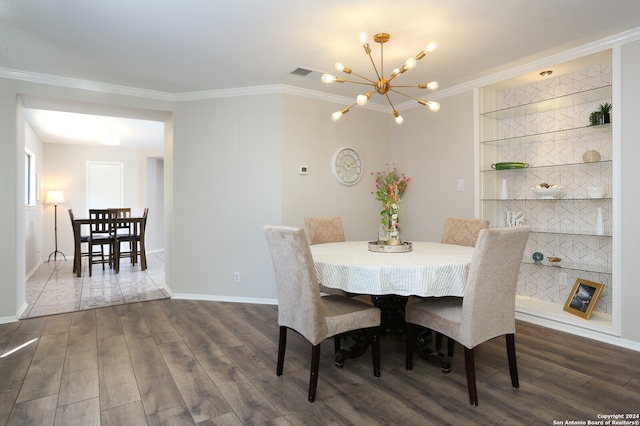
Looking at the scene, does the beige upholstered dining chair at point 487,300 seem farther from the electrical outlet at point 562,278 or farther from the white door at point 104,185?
the white door at point 104,185

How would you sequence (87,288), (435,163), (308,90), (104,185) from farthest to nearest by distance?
1. (104,185)
2. (87,288)
3. (435,163)
4. (308,90)

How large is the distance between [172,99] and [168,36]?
153cm

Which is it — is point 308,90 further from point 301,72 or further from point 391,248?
point 391,248

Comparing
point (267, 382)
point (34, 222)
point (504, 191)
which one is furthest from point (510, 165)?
point (34, 222)

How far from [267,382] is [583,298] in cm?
274

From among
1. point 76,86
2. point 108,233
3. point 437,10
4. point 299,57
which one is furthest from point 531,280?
point 108,233

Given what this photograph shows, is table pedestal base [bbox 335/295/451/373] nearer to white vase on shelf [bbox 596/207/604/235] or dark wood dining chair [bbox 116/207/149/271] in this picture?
white vase on shelf [bbox 596/207/604/235]

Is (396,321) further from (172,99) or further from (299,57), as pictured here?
(172,99)

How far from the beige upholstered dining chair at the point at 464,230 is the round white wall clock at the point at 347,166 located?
147cm

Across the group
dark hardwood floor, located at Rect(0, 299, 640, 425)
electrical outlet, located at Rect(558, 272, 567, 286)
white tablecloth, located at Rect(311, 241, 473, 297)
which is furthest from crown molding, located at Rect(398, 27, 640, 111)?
dark hardwood floor, located at Rect(0, 299, 640, 425)

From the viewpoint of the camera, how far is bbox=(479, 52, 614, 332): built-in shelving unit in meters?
3.14

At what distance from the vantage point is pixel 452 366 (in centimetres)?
242

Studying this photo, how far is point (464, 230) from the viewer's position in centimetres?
317

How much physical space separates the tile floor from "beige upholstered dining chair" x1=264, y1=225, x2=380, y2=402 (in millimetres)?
2662
